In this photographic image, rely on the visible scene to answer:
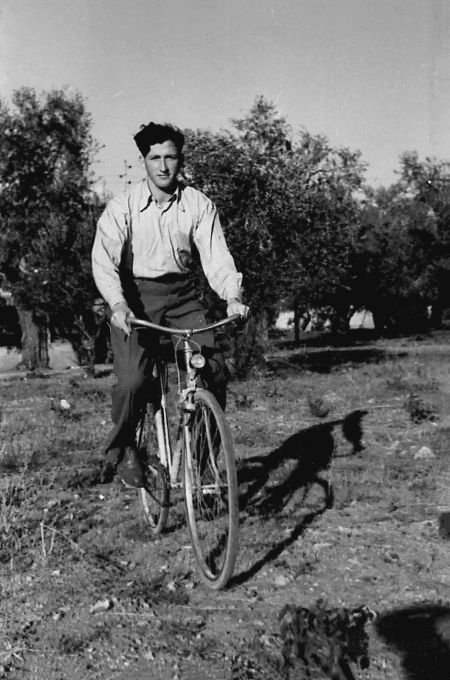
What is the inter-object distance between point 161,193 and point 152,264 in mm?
421

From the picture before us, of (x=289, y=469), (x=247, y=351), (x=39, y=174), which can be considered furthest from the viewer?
(x=39, y=174)

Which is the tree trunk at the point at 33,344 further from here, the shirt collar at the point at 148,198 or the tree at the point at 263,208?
the shirt collar at the point at 148,198

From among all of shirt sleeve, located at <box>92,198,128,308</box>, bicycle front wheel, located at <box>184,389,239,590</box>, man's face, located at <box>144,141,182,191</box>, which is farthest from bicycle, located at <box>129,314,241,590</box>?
man's face, located at <box>144,141,182,191</box>

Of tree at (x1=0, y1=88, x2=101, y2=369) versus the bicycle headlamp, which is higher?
tree at (x1=0, y1=88, x2=101, y2=369)

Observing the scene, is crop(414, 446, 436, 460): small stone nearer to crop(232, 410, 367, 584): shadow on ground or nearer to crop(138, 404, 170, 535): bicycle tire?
crop(232, 410, 367, 584): shadow on ground

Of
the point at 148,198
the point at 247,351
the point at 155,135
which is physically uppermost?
the point at 155,135

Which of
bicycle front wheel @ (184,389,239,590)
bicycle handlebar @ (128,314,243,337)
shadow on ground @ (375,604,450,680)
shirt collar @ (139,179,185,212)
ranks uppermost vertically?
shirt collar @ (139,179,185,212)

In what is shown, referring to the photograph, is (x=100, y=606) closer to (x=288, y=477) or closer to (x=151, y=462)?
(x=151, y=462)

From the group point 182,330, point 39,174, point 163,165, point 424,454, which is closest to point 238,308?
point 182,330

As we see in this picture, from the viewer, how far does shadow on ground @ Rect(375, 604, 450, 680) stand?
295 cm

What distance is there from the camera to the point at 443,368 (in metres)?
14.7

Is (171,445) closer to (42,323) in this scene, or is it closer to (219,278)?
(219,278)

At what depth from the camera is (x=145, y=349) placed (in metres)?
4.25

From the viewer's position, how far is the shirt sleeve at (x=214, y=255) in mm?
4209
